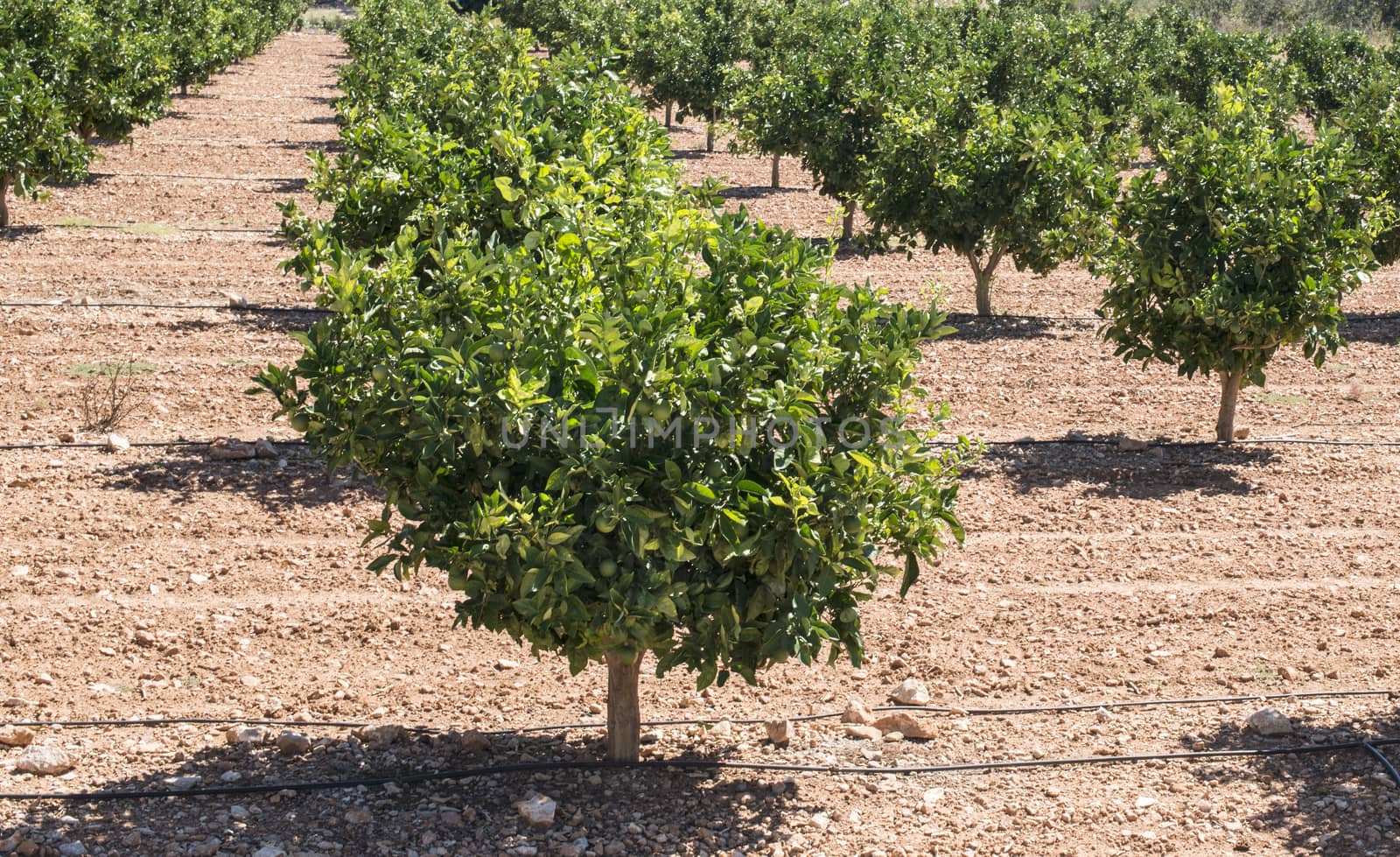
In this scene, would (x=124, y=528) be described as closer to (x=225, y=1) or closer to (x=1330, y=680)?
(x=1330, y=680)

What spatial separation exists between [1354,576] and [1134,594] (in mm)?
1209

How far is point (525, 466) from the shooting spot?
445 centimetres

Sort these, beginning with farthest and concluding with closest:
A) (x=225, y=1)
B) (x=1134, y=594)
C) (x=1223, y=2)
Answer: (x=1223, y=2) → (x=225, y=1) → (x=1134, y=594)

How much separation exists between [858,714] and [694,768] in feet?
2.59

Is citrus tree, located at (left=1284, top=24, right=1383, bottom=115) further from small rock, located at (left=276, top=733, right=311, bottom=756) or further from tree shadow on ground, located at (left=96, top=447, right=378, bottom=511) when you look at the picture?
small rock, located at (left=276, top=733, right=311, bottom=756)

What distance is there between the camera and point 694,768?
5.35 m

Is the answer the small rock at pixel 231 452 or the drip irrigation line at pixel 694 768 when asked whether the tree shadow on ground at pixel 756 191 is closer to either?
the small rock at pixel 231 452

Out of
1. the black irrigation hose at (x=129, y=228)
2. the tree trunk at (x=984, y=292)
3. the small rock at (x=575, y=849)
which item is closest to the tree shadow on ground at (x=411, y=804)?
the small rock at (x=575, y=849)

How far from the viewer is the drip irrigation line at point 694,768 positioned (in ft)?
16.5

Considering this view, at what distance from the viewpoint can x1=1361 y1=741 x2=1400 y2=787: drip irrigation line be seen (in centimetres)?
523

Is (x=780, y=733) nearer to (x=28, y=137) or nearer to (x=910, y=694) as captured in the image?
(x=910, y=694)

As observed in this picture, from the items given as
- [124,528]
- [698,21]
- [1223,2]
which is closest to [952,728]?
[124,528]

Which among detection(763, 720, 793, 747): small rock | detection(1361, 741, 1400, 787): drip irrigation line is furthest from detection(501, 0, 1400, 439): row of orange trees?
detection(763, 720, 793, 747): small rock

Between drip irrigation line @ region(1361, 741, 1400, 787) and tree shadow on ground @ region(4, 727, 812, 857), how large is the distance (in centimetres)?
216
